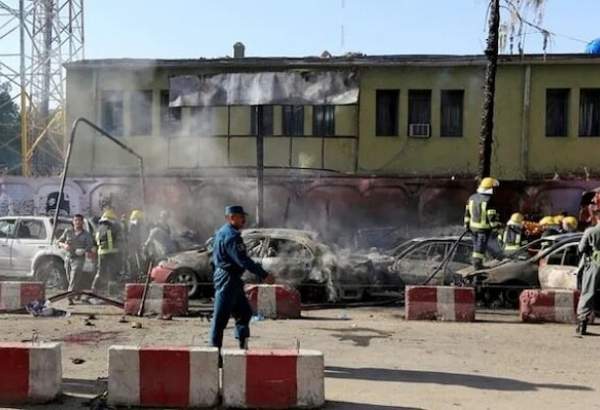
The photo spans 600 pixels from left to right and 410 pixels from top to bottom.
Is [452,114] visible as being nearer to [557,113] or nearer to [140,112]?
[557,113]

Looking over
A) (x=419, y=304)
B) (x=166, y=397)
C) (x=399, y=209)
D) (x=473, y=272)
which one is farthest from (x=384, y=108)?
(x=166, y=397)

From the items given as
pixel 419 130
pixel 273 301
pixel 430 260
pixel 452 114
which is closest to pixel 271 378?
pixel 273 301

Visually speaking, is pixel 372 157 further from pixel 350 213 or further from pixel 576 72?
pixel 576 72

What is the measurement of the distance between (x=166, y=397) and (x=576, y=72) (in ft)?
66.5

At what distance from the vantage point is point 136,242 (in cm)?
1552

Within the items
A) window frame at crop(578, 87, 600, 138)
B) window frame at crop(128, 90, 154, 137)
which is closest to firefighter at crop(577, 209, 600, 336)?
window frame at crop(578, 87, 600, 138)

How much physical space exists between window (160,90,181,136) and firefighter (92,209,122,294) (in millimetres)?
9878

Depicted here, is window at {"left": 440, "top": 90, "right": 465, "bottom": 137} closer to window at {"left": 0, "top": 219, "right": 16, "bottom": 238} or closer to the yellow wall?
the yellow wall

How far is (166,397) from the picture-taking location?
612 centimetres

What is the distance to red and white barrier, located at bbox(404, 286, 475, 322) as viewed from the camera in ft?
36.5

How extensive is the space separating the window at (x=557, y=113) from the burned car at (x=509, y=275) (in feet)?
36.3

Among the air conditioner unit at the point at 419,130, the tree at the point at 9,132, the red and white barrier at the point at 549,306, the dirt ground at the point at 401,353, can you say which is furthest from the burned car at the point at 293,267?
the tree at the point at 9,132

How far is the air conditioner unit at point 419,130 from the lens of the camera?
2309 cm

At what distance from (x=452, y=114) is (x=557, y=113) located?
3.44 m
